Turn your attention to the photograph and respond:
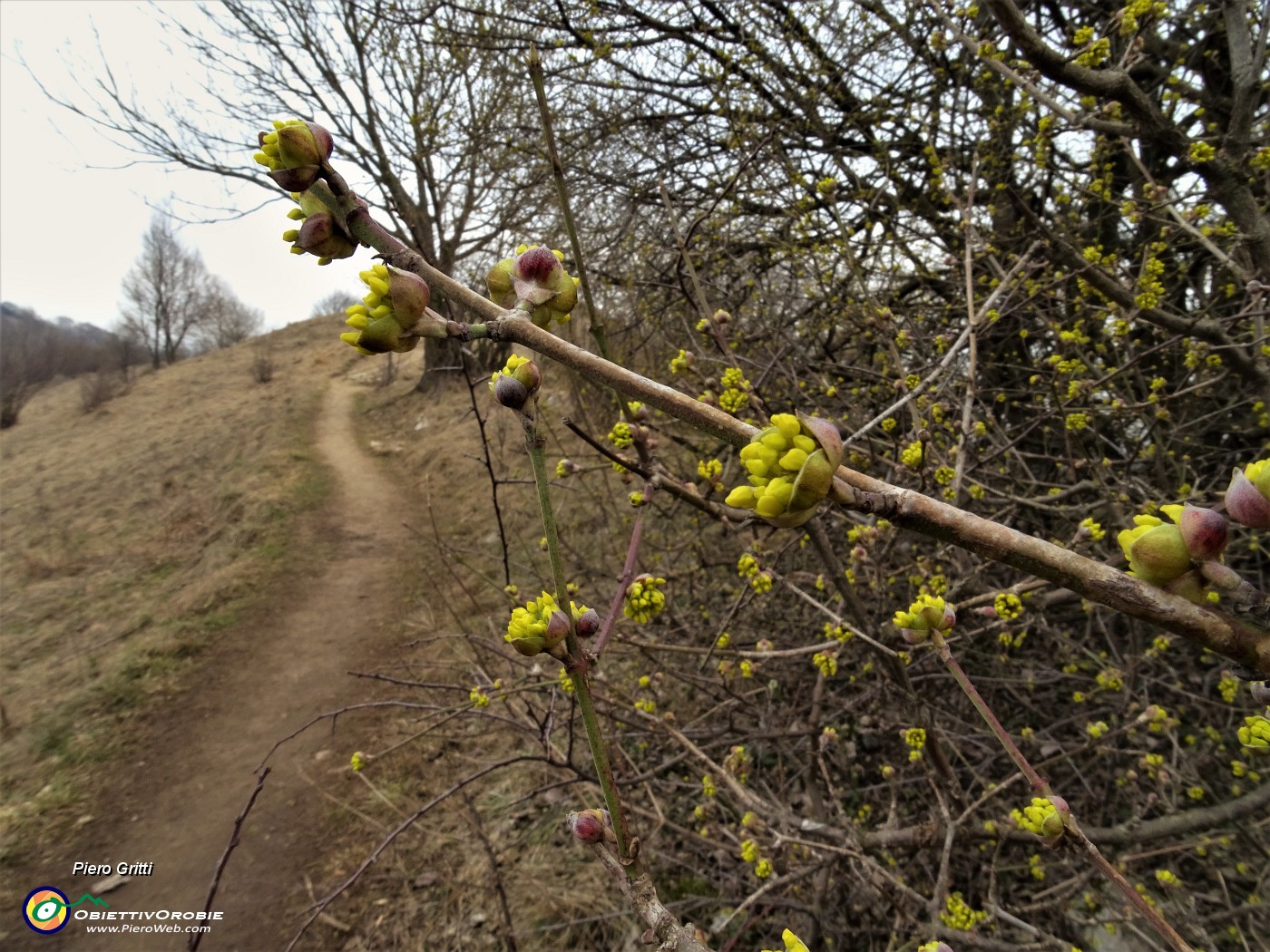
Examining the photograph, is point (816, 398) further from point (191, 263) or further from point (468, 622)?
point (191, 263)

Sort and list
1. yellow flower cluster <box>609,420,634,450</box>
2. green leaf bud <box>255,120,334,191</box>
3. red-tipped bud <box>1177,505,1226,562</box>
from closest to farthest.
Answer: red-tipped bud <box>1177,505,1226,562</box> < green leaf bud <box>255,120,334,191</box> < yellow flower cluster <box>609,420,634,450</box>

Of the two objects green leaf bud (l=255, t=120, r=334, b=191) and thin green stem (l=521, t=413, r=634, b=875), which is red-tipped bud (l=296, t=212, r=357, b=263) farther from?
thin green stem (l=521, t=413, r=634, b=875)

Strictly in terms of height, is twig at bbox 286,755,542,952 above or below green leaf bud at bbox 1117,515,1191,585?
below

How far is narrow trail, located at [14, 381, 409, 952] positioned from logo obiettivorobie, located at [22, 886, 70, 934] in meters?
0.06

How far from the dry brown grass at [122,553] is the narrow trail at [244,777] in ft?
1.32

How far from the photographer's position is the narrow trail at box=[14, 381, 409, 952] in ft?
13.3

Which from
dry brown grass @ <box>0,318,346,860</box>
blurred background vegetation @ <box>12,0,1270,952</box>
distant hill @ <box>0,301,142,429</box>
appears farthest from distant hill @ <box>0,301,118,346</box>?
blurred background vegetation @ <box>12,0,1270,952</box>

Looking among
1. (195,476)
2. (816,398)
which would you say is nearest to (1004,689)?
(816,398)

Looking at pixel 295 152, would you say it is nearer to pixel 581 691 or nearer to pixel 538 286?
pixel 538 286

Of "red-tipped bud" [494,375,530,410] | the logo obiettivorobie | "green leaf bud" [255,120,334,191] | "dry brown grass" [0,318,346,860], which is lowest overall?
the logo obiettivorobie

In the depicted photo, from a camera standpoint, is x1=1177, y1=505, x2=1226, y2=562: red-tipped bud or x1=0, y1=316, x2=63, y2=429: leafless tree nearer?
x1=1177, y1=505, x2=1226, y2=562: red-tipped bud

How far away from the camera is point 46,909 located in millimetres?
4152

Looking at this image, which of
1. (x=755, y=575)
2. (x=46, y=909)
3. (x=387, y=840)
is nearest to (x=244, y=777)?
(x=46, y=909)

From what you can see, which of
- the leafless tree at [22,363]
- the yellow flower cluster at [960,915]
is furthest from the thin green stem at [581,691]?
the leafless tree at [22,363]
